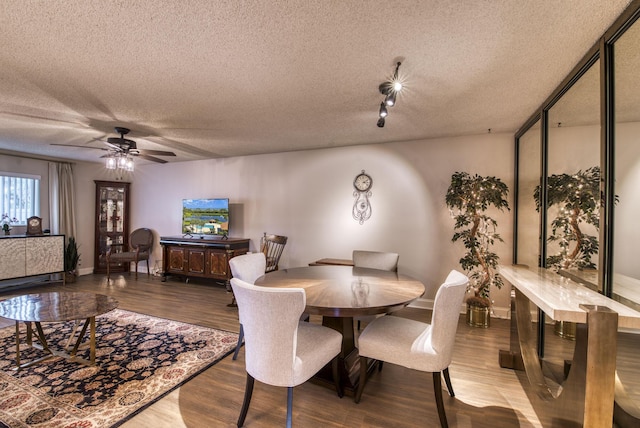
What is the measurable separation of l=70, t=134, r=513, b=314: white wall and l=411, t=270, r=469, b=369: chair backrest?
95.4 inches

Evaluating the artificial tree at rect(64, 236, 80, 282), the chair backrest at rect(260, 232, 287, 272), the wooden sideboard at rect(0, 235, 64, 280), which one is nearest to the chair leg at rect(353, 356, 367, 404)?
the chair backrest at rect(260, 232, 287, 272)

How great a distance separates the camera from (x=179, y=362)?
2.55 metres

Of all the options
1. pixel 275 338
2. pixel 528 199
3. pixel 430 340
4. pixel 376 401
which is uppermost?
pixel 528 199

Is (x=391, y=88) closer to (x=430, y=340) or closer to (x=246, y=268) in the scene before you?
(x=430, y=340)

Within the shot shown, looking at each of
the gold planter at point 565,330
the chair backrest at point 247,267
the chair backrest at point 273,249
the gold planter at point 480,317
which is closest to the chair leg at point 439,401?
the gold planter at point 565,330

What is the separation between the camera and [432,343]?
5.90 ft

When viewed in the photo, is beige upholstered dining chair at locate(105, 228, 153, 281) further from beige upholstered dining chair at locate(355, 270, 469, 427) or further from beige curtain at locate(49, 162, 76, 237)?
beige upholstered dining chair at locate(355, 270, 469, 427)

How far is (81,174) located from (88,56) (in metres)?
5.34

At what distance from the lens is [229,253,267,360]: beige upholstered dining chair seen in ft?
8.57

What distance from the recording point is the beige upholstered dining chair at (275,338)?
1.53m

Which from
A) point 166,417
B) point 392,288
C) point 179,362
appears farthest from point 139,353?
point 392,288

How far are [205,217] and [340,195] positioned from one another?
273 centimetres

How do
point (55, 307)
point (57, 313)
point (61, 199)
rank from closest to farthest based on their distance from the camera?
point (57, 313)
point (55, 307)
point (61, 199)

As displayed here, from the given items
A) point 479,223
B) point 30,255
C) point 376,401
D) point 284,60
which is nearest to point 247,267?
point 376,401
